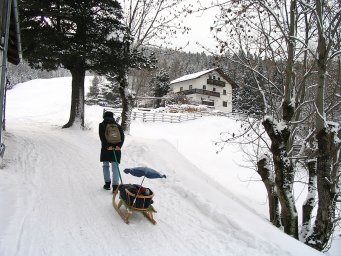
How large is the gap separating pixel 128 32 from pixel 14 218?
1317 centimetres

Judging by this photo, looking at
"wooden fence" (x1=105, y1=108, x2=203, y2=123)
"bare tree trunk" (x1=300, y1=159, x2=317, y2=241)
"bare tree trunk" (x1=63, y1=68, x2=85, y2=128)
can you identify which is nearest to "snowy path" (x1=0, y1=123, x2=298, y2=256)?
"bare tree trunk" (x1=300, y1=159, x2=317, y2=241)

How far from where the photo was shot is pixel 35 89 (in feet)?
217

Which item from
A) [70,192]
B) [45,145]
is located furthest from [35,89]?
[70,192]

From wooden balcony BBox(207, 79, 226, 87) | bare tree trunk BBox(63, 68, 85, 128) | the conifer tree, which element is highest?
wooden balcony BBox(207, 79, 226, 87)

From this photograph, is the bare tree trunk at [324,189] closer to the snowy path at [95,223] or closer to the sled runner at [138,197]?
the snowy path at [95,223]

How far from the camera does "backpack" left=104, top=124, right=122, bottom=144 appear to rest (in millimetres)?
7730

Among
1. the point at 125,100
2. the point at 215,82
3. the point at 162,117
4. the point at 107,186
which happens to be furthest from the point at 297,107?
the point at 215,82

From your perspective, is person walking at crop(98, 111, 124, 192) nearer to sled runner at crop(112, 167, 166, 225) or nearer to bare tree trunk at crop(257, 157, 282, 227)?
sled runner at crop(112, 167, 166, 225)

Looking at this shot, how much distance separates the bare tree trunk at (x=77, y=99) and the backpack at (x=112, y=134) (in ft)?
31.9

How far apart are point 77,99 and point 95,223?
11.5m

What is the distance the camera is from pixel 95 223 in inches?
255

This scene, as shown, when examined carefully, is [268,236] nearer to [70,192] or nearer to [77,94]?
[70,192]

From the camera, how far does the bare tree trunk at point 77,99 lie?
17.1 meters

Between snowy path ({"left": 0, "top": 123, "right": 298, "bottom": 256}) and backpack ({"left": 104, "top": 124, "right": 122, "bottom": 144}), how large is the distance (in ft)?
4.20
